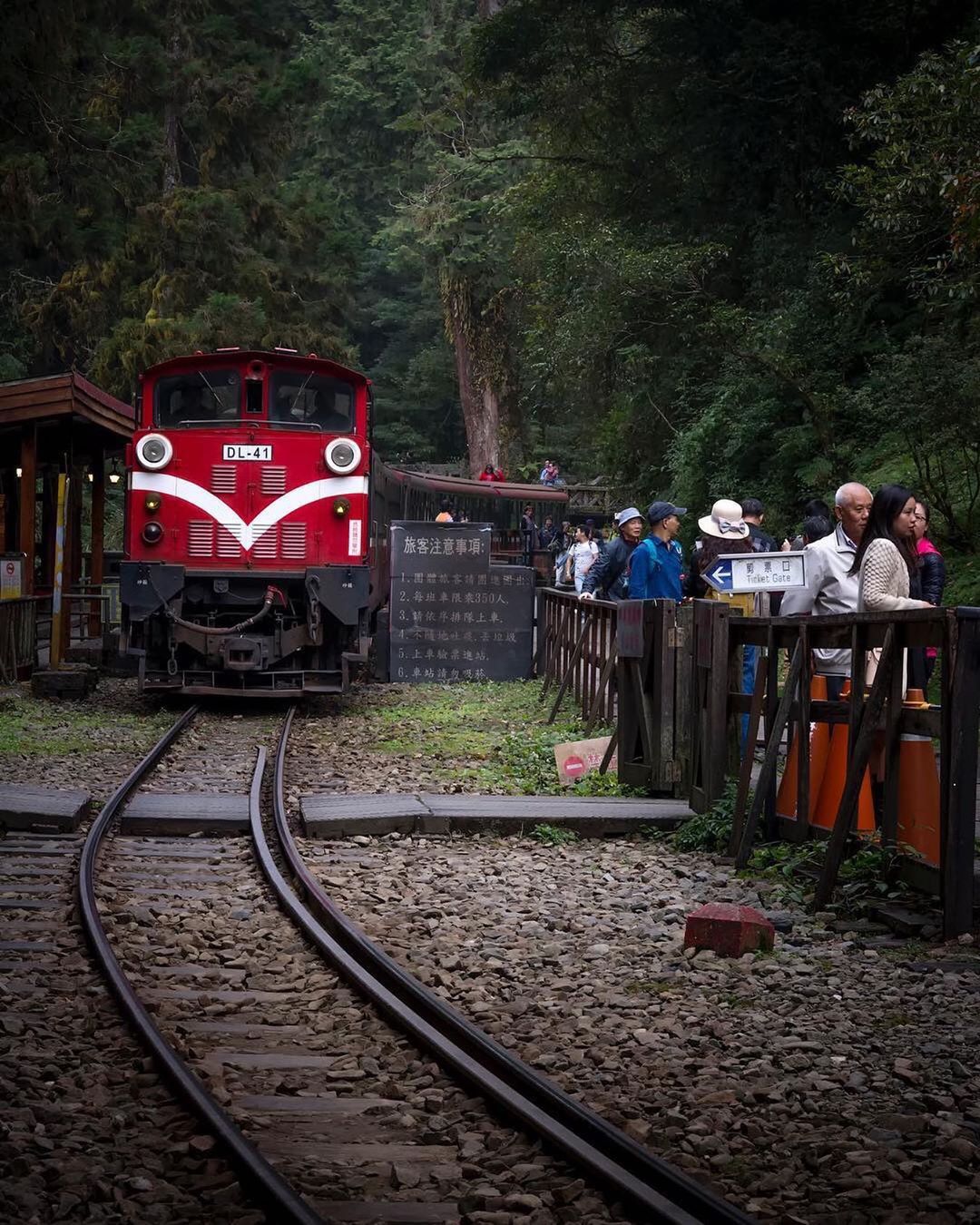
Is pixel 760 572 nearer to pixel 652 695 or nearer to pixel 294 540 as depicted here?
pixel 652 695

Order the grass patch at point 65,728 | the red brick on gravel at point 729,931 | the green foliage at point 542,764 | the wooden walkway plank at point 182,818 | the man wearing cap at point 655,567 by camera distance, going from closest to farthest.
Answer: the red brick on gravel at point 729,931 → the wooden walkway plank at point 182,818 → the green foliage at point 542,764 → the man wearing cap at point 655,567 → the grass patch at point 65,728

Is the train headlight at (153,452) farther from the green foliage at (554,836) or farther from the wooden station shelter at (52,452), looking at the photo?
the green foliage at (554,836)

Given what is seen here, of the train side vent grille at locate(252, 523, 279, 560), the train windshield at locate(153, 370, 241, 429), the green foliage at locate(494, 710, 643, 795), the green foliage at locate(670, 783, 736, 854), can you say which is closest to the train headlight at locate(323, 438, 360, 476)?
the train side vent grille at locate(252, 523, 279, 560)

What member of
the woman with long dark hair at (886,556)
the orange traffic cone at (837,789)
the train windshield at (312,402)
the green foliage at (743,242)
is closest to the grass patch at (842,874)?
the orange traffic cone at (837,789)

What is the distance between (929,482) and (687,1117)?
51.5ft

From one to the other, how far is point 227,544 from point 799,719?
8907mm

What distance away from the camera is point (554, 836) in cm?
907

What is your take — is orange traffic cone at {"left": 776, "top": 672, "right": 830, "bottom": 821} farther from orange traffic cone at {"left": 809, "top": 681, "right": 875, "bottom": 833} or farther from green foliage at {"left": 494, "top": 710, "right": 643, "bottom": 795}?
green foliage at {"left": 494, "top": 710, "right": 643, "bottom": 795}

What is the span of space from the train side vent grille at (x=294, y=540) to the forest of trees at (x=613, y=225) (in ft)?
22.5

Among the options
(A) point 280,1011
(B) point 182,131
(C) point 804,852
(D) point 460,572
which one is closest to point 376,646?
(D) point 460,572

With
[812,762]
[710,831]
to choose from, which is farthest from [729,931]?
[710,831]

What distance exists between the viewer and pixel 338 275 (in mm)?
39656

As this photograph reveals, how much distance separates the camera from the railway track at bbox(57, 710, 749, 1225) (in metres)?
3.82

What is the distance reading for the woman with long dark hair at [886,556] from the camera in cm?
716
